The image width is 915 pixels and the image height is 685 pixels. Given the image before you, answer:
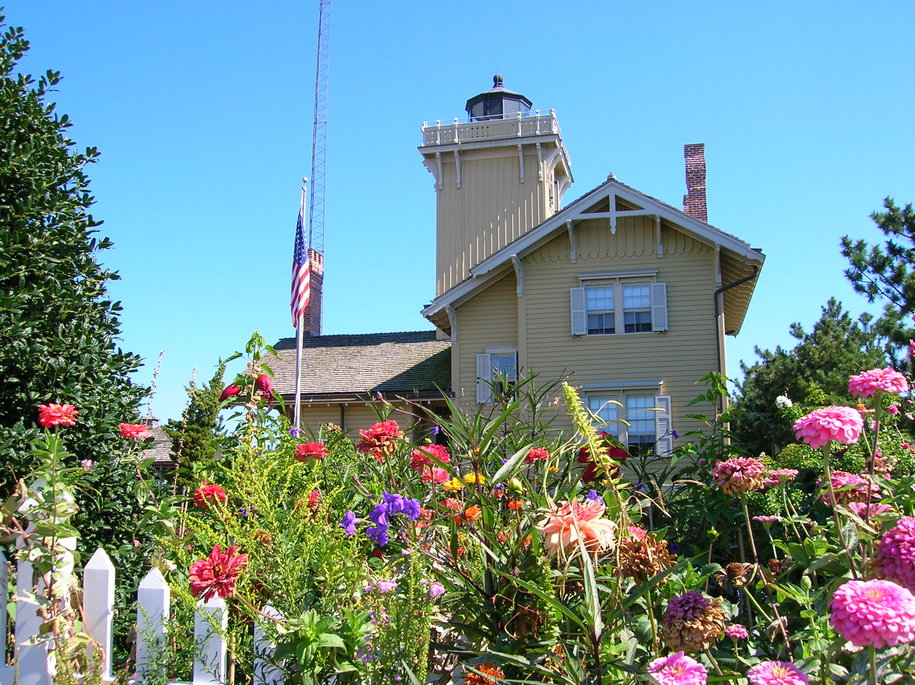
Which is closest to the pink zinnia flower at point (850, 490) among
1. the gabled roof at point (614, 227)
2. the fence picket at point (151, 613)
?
the fence picket at point (151, 613)

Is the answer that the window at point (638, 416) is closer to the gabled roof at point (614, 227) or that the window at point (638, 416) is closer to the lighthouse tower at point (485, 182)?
the gabled roof at point (614, 227)

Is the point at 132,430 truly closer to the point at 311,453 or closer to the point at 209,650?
the point at 311,453

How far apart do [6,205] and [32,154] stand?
0.96 ft

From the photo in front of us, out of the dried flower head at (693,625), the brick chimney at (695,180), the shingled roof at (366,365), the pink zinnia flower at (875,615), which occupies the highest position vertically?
the brick chimney at (695,180)

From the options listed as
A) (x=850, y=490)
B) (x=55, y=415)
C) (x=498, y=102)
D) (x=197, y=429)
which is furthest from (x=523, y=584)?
(x=498, y=102)

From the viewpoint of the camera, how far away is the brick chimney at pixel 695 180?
59.2 feet

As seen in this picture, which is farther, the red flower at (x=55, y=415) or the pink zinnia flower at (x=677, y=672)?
the red flower at (x=55, y=415)

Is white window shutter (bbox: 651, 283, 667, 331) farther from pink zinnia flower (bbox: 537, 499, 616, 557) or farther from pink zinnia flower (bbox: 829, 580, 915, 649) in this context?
pink zinnia flower (bbox: 829, 580, 915, 649)

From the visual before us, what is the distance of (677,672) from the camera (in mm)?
1440

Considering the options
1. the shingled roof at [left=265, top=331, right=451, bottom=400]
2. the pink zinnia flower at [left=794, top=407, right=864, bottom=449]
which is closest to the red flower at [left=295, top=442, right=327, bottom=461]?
the pink zinnia flower at [left=794, top=407, right=864, bottom=449]

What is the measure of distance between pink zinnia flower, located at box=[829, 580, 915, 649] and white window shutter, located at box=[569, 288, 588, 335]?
14.1 metres

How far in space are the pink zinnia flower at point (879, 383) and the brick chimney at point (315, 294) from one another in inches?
857

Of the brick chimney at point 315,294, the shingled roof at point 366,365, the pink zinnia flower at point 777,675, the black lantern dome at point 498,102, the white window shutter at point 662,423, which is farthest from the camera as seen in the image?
the black lantern dome at point 498,102

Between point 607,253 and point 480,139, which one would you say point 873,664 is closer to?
point 607,253
